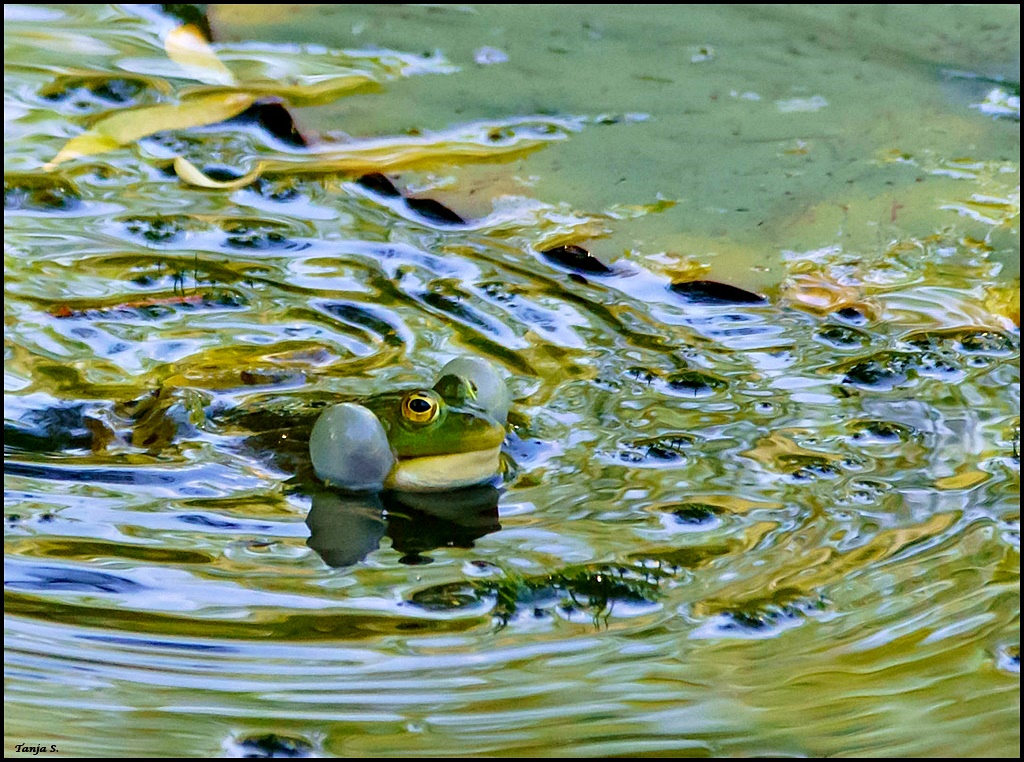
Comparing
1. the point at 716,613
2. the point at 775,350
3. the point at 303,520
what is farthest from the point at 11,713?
the point at 775,350

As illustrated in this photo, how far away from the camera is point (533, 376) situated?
2.73 meters

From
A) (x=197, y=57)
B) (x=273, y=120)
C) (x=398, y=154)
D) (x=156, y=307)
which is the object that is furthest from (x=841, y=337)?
(x=197, y=57)

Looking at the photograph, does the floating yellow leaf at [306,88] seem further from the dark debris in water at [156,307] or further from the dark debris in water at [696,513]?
the dark debris in water at [696,513]

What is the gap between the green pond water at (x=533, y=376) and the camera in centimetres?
179

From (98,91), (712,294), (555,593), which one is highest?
(98,91)

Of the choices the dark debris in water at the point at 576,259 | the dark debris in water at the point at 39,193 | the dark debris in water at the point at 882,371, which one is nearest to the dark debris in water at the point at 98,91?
the dark debris in water at the point at 39,193

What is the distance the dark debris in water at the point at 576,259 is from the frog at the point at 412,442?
2.68ft

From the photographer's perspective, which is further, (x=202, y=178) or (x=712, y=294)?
(x=202, y=178)

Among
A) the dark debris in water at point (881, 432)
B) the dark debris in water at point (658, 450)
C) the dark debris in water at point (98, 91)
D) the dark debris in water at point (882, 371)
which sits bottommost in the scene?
the dark debris in water at point (658, 450)

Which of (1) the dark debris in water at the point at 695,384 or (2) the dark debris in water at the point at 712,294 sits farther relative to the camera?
(2) the dark debris in water at the point at 712,294

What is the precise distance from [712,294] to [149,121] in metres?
1.72

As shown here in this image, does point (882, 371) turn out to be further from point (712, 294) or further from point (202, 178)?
point (202, 178)

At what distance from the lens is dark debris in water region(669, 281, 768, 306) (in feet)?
9.77

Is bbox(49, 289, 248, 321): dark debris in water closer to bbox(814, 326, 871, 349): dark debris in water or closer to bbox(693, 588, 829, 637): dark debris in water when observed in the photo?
bbox(814, 326, 871, 349): dark debris in water
